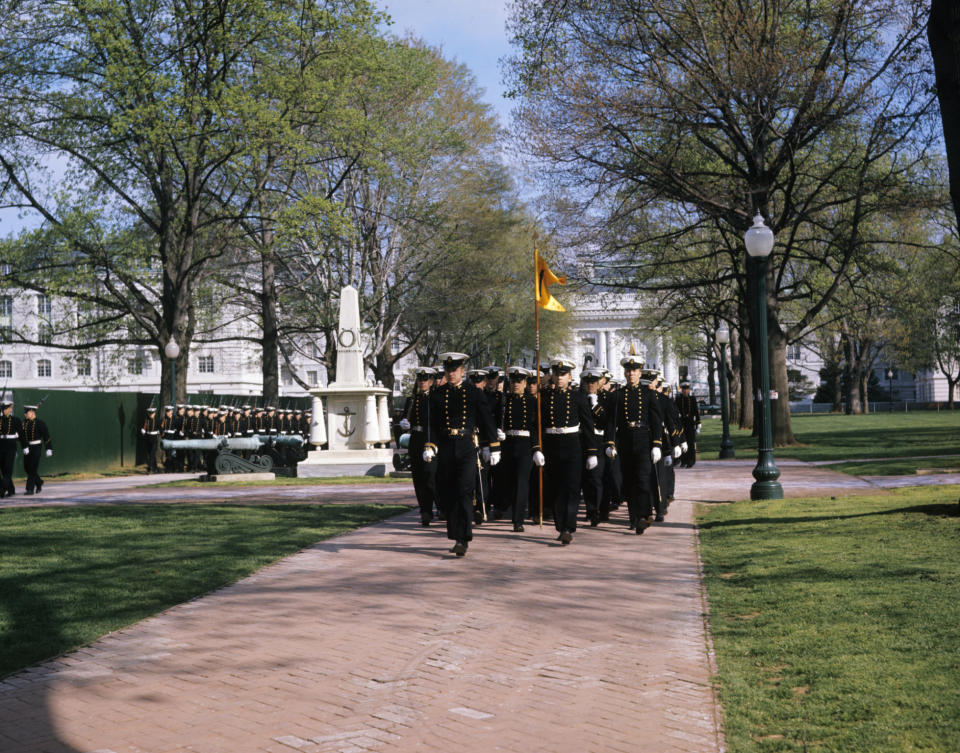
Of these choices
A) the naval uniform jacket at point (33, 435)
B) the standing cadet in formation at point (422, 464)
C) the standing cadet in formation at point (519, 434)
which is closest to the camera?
the standing cadet in formation at point (519, 434)

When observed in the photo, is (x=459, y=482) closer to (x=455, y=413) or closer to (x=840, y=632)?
(x=455, y=413)

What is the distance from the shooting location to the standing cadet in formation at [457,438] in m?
11.6

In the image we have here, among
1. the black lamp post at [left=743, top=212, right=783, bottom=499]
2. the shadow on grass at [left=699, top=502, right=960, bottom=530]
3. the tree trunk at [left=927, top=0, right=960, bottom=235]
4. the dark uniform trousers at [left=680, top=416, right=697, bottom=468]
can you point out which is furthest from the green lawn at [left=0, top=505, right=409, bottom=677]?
the tree trunk at [left=927, top=0, right=960, bottom=235]

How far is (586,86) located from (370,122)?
9.46 m

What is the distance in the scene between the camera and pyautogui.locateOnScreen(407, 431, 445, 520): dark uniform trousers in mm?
14719

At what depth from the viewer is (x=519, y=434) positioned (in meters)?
13.6

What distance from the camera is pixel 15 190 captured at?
31.7m

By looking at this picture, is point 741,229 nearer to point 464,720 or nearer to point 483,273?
point 483,273

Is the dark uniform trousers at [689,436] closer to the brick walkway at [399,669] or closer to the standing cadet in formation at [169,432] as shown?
the brick walkway at [399,669]

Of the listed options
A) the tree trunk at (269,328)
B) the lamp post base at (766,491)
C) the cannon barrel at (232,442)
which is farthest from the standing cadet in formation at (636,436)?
the tree trunk at (269,328)

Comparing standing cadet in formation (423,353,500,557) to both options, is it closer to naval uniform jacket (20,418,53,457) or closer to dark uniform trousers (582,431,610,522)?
dark uniform trousers (582,431,610,522)

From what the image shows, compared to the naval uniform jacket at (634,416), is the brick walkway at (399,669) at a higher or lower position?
lower

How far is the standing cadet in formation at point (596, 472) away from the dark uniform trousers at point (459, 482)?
251 cm

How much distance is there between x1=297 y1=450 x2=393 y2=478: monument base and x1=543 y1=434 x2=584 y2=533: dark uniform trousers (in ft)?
42.7
